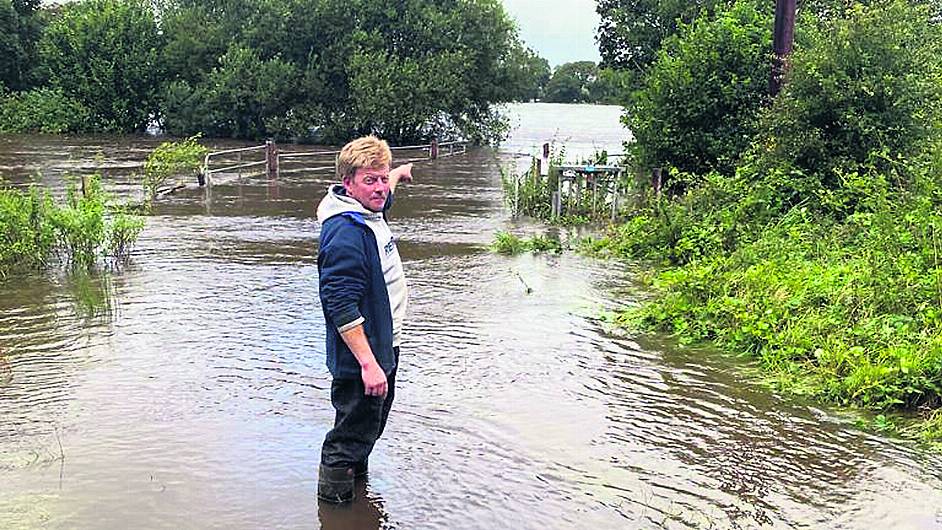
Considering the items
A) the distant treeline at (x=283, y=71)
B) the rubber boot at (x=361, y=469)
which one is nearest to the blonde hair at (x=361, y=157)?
the rubber boot at (x=361, y=469)

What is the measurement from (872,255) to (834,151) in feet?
12.1

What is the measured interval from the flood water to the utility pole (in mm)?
5293

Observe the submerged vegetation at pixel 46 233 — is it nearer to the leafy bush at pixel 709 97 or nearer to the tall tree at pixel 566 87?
the leafy bush at pixel 709 97

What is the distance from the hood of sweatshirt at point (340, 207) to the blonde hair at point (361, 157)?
9cm

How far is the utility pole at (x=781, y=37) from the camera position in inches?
537

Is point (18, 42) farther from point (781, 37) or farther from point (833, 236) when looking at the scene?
point (833, 236)

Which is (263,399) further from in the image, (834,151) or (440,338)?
(834,151)

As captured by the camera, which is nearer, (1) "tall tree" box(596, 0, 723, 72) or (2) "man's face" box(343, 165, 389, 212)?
(2) "man's face" box(343, 165, 389, 212)

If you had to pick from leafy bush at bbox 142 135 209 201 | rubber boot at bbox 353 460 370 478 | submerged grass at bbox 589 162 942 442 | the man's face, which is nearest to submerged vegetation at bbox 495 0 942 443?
submerged grass at bbox 589 162 942 442

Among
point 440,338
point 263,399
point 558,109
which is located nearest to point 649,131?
point 440,338

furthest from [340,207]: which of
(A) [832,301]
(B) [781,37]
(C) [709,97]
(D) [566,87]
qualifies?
(D) [566,87]

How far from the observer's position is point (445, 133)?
137 ft

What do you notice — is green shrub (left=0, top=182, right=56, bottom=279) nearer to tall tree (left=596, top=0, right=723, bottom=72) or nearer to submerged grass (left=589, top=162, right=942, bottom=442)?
submerged grass (left=589, top=162, right=942, bottom=442)

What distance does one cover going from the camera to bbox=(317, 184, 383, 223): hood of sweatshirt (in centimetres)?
422
